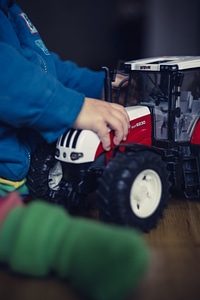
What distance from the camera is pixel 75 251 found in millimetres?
358

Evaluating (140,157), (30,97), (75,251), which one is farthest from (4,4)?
(75,251)

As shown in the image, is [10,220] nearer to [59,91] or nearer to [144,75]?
[59,91]

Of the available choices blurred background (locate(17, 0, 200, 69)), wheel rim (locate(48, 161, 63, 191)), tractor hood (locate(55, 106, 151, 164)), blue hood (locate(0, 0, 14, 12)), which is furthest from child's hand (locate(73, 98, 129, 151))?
blurred background (locate(17, 0, 200, 69))

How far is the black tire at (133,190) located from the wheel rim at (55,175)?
0.53ft

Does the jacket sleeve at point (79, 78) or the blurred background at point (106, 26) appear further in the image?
the blurred background at point (106, 26)

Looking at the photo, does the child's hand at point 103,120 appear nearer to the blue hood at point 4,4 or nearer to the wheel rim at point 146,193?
the wheel rim at point 146,193

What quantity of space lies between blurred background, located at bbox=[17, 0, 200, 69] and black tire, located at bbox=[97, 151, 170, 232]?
2.16ft

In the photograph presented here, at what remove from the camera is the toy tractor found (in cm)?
53

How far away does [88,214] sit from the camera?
0.61 m

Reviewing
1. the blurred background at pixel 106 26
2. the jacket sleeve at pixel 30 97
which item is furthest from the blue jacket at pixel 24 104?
the blurred background at pixel 106 26

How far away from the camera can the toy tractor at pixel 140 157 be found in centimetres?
53

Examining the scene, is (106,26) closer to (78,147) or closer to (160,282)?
(78,147)

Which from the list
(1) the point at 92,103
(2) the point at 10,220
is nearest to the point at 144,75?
(1) the point at 92,103

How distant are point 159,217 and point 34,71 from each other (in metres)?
0.26
